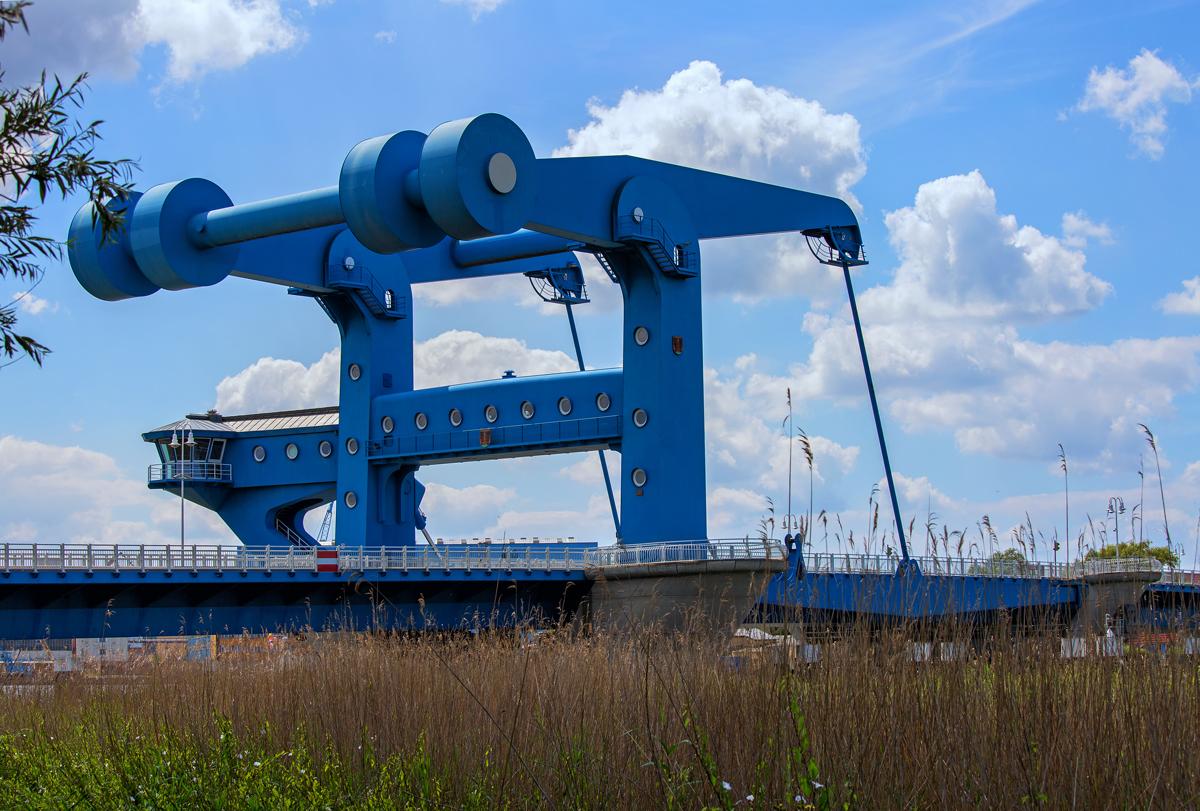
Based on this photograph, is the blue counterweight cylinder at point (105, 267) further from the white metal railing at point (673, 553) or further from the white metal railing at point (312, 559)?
the white metal railing at point (673, 553)

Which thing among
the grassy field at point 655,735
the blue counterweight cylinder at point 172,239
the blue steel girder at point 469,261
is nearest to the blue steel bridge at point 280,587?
the blue steel girder at point 469,261

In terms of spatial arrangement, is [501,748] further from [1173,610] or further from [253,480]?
[253,480]

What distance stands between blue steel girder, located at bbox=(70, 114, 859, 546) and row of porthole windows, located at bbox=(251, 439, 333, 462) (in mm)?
2916

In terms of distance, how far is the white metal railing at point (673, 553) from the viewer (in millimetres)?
31125

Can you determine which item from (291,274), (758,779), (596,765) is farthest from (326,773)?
(291,274)

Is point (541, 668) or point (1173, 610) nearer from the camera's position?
point (1173, 610)

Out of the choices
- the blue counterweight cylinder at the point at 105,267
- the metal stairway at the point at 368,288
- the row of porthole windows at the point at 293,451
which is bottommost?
the row of porthole windows at the point at 293,451

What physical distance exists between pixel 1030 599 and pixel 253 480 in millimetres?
46173

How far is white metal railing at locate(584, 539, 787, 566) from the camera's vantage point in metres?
31.1

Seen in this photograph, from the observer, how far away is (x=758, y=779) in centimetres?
694

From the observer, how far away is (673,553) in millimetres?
32312

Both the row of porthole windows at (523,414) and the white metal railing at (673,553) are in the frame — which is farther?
the row of porthole windows at (523,414)

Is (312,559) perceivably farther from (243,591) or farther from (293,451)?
(293,451)

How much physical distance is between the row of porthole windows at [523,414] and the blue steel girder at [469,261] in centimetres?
14
